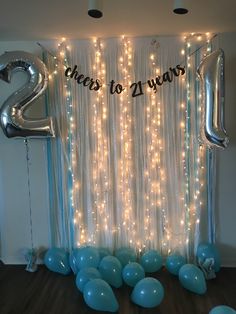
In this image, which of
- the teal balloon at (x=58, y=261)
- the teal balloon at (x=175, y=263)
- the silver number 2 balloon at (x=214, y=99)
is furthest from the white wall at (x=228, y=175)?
the teal balloon at (x=58, y=261)

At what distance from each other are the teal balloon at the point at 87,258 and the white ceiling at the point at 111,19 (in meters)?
1.93

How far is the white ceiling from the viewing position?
2092mm

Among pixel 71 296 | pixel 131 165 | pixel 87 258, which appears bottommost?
pixel 71 296

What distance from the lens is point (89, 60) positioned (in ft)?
9.48

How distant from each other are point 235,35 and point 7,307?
3009 mm

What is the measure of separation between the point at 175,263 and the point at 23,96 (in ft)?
6.53

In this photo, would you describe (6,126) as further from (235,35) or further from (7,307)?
(235,35)

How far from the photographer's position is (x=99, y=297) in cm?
224

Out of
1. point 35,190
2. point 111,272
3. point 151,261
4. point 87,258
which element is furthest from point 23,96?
point 151,261

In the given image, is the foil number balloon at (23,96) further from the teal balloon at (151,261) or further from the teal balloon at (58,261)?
the teal balloon at (151,261)

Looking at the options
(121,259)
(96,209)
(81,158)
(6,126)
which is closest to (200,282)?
(121,259)

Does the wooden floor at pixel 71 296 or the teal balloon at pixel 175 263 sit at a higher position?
the teal balloon at pixel 175 263

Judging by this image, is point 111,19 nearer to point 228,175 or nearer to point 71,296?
point 228,175

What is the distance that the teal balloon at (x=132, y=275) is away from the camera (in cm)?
254
